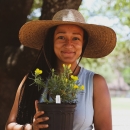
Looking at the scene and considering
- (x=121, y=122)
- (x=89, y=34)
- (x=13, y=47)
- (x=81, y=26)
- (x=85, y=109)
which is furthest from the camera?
(x=121, y=122)

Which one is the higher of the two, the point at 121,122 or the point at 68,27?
the point at 68,27

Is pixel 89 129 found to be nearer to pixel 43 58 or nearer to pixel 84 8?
pixel 43 58

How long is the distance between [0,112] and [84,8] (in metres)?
5.84

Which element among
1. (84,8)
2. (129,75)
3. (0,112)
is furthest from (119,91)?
(0,112)

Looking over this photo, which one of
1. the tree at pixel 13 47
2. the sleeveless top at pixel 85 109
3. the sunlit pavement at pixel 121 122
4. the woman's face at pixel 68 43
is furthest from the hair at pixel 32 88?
the sunlit pavement at pixel 121 122

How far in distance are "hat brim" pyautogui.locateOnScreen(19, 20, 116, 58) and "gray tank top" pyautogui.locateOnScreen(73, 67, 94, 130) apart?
1.22 feet

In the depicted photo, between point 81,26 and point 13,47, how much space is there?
2.19 metres

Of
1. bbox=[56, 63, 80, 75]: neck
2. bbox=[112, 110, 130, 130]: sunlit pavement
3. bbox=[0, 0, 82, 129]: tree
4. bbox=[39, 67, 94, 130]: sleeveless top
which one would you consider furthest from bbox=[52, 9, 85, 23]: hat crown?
bbox=[112, 110, 130, 130]: sunlit pavement

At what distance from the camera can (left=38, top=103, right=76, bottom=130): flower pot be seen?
7.15 ft

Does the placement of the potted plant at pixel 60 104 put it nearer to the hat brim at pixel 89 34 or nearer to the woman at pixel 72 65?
the woman at pixel 72 65

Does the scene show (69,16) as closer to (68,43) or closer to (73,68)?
(68,43)

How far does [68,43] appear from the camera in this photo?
257 centimetres

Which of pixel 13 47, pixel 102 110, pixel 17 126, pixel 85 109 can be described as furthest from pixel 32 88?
pixel 13 47

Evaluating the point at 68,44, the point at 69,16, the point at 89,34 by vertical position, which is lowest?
the point at 68,44
